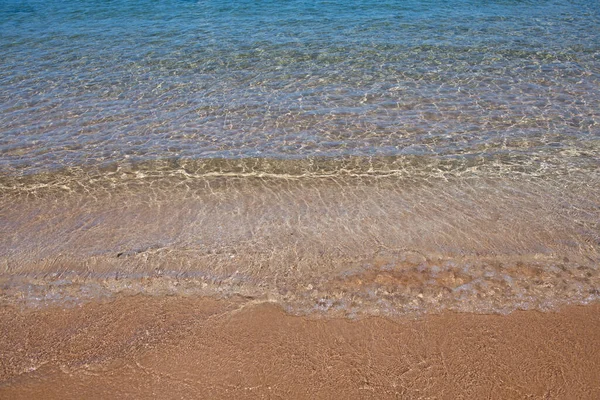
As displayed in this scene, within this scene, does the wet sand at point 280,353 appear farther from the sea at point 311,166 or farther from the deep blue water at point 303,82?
the deep blue water at point 303,82

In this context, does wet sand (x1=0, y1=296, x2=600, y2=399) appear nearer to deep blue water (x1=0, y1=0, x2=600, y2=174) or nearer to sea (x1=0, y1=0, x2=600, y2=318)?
sea (x1=0, y1=0, x2=600, y2=318)

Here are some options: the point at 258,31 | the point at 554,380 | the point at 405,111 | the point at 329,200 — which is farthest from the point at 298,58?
the point at 554,380

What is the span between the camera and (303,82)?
867 cm

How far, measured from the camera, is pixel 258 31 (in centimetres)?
1139

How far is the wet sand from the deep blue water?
292 centimetres

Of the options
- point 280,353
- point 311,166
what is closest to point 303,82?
point 311,166

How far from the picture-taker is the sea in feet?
14.8

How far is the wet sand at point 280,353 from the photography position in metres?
3.53

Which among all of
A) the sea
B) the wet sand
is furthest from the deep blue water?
the wet sand

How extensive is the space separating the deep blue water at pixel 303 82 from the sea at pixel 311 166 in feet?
0.15

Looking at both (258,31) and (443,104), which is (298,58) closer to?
(258,31)

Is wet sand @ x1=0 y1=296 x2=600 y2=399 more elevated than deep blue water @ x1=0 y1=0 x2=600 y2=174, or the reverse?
deep blue water @ x1=0 y1=0 x2=600 y2=174

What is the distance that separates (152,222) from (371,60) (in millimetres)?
5798

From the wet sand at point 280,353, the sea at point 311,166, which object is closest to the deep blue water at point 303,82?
the sea at point 311,166
